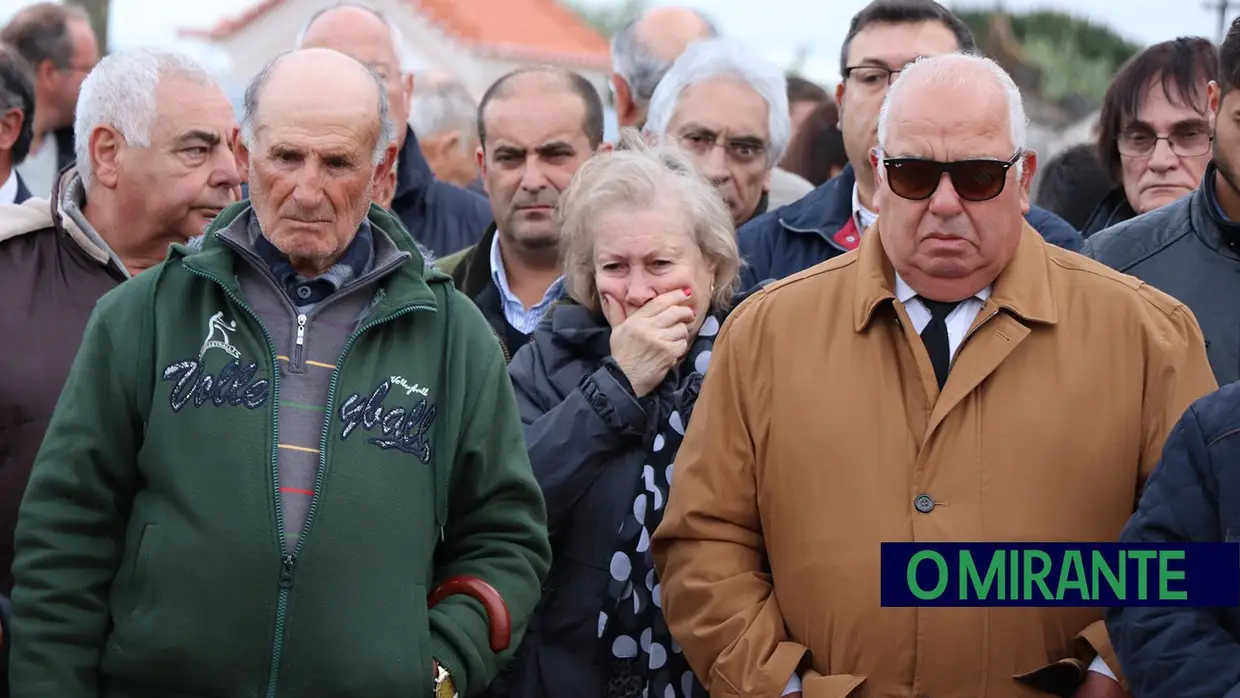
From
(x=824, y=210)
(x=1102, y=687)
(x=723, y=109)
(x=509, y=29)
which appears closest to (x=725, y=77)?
(x=723, y=109)

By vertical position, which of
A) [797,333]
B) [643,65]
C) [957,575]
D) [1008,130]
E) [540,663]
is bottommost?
[540,663]

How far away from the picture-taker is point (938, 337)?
387 cm

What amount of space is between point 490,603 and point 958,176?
4.52ft

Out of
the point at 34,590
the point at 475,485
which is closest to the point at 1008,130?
the point at 475,485

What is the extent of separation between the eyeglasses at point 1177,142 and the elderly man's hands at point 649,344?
6.75 feet

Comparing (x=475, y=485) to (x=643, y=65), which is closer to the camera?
(x=475, y=485)

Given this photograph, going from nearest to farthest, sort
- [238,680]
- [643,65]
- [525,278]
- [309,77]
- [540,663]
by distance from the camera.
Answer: [238,680] → [309,77] → [540,663] → [525,278] → [643,65]

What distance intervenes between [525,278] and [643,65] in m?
1.80

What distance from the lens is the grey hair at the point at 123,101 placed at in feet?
15.5

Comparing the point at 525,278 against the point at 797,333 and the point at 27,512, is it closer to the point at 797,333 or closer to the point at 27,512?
the point at 797,333

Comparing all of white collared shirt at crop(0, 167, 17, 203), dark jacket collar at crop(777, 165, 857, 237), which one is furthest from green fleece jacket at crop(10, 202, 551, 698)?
white collared shirt at crop(0, 167, 17, 203)

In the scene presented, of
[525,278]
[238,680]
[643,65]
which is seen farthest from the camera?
[643,65]

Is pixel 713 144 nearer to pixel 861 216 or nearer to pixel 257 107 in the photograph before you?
pixel 861 216

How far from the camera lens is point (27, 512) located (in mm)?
3631
